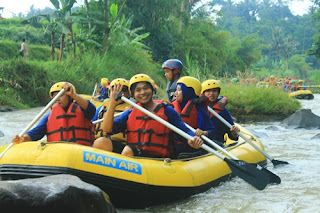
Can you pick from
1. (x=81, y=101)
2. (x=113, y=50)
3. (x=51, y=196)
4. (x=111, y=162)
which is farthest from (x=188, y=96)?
(x=113, y=50)

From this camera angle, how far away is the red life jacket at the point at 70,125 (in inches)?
172

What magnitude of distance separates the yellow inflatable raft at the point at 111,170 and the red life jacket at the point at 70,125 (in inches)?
18.3

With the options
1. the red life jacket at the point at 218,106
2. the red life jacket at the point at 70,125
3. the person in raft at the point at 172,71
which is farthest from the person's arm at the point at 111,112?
the person in raft at the point at 172,71

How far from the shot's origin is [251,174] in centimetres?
456

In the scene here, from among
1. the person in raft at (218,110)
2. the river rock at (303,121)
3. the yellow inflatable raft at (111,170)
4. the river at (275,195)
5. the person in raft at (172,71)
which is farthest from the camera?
the river rock at (303,121)

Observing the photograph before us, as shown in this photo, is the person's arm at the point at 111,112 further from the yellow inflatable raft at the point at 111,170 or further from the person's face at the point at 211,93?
the person's face at the point at 211,93

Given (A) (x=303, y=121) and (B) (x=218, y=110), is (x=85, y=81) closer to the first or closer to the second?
(A) (x=303, y=121)

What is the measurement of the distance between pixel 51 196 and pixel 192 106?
216cm

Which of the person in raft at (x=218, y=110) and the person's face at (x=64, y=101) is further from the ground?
the person's face at (x=64, y=101)

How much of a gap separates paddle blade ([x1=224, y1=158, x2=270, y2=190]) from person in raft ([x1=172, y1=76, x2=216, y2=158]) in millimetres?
Answer: 444

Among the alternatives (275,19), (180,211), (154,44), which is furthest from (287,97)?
(275,19)

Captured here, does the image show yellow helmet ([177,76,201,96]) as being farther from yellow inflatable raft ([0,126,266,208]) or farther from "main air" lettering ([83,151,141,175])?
"main air" lettering ([83,151,141,175])

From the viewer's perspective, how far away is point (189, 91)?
500cm

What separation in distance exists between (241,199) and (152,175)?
3.39ft
